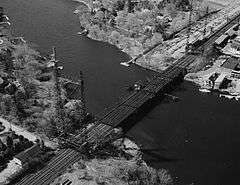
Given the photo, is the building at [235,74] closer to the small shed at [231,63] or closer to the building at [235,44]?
the small shed at [231,63]

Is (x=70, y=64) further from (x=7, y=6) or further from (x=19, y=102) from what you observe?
(x=7, y=6)

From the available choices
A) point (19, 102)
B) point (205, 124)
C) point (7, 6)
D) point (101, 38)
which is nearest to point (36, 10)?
point (7, 6)

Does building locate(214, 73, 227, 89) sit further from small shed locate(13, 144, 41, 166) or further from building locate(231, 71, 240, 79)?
small shed locate(13, 144, 41, 166)

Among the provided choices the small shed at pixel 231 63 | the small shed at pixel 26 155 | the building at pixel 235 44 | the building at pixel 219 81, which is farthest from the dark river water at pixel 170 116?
the building at pixel 235 44

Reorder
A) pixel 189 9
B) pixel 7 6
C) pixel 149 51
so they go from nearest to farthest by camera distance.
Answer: pixel 149 51
pixel 189 9
pixel 7 6

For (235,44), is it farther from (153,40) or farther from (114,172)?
(114,172)

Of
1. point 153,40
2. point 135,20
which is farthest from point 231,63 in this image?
point 135,20
